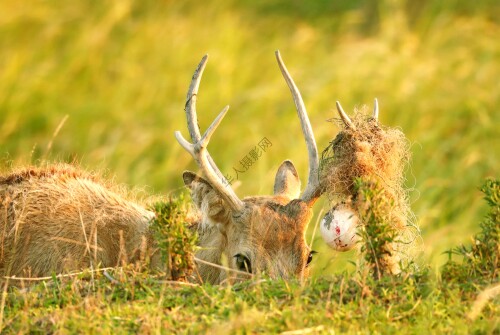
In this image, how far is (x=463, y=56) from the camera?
15148 mm

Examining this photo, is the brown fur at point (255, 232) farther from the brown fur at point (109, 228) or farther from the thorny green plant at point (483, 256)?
the thorny green plant at point (483, 256)

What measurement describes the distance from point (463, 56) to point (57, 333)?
37.2 ft

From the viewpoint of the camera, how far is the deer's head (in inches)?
251

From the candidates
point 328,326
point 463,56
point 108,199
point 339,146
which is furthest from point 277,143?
point 328,326

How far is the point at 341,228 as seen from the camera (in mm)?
6082

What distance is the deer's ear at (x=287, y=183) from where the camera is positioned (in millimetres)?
7359

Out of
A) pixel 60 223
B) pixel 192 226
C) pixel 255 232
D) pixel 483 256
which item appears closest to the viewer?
pixel 483 256

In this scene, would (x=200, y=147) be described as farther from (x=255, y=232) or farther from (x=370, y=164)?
(x=370, y=164)

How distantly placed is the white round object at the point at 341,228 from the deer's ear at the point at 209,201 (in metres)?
Answer: 0.83

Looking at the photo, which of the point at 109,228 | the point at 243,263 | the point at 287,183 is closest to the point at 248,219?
the point at 243,263

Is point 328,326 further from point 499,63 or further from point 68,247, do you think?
point 499,63

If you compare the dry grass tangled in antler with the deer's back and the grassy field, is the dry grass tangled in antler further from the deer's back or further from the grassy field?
the grassy field

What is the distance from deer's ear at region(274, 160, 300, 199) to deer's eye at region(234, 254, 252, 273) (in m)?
0.87

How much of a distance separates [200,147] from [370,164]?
1021mm
